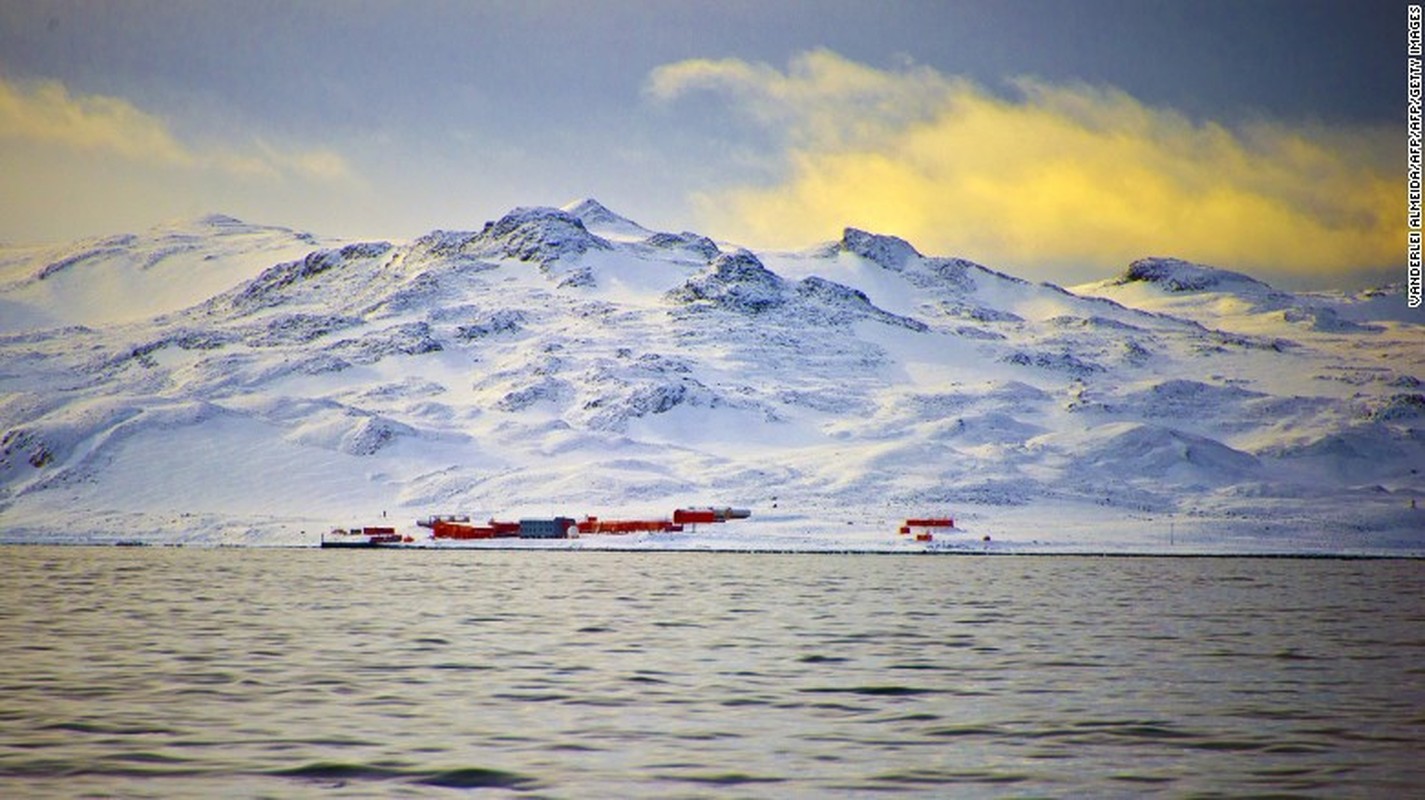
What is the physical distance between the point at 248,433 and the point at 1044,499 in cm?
8828

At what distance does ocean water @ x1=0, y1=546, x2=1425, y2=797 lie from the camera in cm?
2242

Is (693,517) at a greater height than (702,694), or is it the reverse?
(693,517)

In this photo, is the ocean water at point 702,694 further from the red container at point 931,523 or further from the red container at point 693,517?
the red container at point 693,517

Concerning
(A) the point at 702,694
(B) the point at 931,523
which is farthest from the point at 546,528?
(A) the point at 702,694

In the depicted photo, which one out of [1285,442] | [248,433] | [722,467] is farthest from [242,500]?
Answer: [1285,442]

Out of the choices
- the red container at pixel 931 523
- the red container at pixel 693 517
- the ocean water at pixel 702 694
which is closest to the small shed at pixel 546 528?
the red container at pixel 693 517

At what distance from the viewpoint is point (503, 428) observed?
18712 cm

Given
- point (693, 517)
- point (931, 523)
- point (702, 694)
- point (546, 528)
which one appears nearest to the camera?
point (702, 694)

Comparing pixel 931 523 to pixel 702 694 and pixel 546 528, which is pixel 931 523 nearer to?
pixel 546 528

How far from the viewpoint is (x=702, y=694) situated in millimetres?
31438

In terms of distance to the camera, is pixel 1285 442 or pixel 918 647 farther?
pixel 1285 442

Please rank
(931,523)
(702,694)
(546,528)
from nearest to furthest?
(702,694), (931,523), (546,528)

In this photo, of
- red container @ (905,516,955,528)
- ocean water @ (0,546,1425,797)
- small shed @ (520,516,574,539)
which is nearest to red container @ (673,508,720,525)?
small shed @ (520,516,574,539)

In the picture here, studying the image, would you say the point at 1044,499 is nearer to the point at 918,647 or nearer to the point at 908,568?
the point at 908,568
